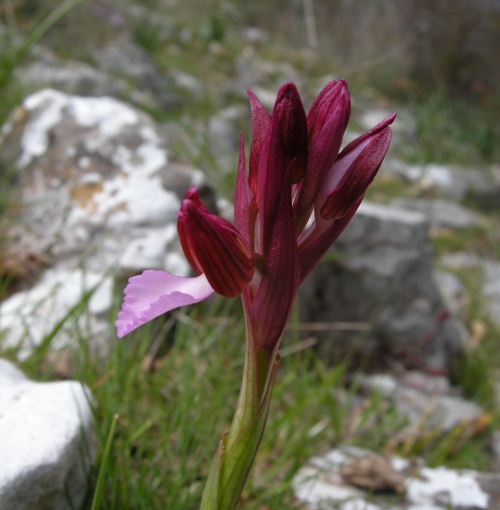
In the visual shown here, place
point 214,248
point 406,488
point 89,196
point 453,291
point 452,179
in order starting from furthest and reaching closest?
point 452,179 < point 453,291 < point 89,196 < point 406,488 < point 214,248

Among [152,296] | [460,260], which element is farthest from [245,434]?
[460,260]

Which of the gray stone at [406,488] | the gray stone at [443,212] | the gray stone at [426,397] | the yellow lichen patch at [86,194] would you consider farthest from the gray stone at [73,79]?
the gray stone at [443,212]

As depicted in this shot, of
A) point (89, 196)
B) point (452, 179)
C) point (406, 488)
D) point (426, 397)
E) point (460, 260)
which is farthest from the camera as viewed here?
point (452, 179)

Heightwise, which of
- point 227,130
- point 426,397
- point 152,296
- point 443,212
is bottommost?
point 426,397

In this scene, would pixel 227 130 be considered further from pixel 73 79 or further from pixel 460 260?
pixel 460 260

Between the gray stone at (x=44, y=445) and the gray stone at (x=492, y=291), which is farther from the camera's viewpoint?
the gray stone at (x=492, y=291)

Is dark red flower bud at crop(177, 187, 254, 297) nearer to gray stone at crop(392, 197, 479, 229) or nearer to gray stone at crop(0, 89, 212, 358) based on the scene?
gray stone at crop(0, 89, 212, 358)

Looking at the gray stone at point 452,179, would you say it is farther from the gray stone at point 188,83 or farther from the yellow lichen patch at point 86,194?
the yellow lichen patch at point 86,194
